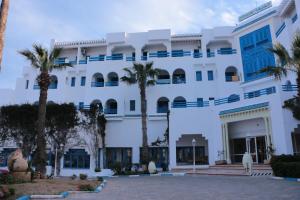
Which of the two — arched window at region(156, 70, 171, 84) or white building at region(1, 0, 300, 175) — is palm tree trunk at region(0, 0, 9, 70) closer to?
white building at region(1, 0, 300, 175)

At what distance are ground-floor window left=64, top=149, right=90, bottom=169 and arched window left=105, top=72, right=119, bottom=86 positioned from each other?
917 cm

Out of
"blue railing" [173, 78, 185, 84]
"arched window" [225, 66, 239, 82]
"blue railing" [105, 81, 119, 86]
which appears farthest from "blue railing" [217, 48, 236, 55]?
"blue railing" [105, 81, 119, 86]

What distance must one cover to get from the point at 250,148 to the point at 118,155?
1468 centimetres

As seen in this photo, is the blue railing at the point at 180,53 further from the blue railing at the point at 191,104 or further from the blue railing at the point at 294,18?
the blue railing at the point at 294,18

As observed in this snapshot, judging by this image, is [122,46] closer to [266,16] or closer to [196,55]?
[196,55]

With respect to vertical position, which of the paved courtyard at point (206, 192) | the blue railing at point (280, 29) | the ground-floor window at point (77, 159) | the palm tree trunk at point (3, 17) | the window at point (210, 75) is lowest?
the paved courtyard at point (206, 192)

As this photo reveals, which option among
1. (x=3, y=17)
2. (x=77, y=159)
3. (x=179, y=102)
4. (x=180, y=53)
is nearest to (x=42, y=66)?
(x=3, y=17)

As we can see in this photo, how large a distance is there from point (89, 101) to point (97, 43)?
31.3 ft

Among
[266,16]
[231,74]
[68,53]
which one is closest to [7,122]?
[68,53]

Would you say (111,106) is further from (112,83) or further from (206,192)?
(206,192)

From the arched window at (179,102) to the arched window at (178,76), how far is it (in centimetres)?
213

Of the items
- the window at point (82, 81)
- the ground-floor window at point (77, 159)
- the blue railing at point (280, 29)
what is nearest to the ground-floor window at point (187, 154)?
the ground-floor window at point (77, 159)

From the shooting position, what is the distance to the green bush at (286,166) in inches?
686

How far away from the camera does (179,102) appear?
Answer: 36.9 metres
